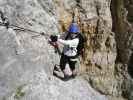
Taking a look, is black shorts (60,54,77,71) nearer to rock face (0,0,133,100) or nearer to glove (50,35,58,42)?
rock face (0,0,133,100)

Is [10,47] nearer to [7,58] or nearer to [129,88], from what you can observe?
[7,58]

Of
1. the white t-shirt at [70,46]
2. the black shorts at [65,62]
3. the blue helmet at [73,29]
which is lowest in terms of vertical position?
the black shorts at [65,62]

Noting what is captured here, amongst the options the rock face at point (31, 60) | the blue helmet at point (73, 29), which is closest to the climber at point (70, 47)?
the blue helmet at point (73, 29)

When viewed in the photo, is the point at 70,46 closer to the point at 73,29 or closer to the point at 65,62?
the point at 73,29

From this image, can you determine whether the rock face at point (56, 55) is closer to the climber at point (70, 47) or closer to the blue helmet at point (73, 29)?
the climber at point (70, 47)

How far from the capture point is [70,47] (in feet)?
35.0

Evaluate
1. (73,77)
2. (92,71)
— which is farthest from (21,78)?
(92,71)

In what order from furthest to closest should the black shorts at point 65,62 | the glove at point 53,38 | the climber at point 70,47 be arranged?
the black shorts at point 65,62 → the climber at point 70,47 → the glove at point 53,38

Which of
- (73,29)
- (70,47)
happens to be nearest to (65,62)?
(70,47)

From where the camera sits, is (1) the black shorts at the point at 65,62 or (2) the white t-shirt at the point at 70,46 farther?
(1) the black shorts at the point at 65,62

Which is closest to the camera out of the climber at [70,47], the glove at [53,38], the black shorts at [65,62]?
the glove at [53,38]

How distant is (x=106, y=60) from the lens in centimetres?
1141

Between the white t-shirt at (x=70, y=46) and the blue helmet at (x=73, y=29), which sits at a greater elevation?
the blue helmet at (x=73, y=29)

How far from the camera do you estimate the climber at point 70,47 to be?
10498 mm
